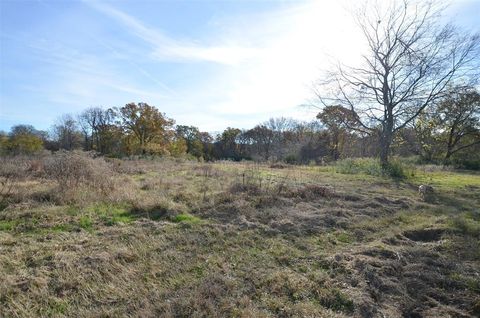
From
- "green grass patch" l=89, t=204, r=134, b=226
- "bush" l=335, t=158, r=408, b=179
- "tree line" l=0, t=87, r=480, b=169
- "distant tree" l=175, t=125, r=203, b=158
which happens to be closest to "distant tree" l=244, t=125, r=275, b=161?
"tree line" l=0, t=87, r=480, b=169

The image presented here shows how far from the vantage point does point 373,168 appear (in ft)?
62.8

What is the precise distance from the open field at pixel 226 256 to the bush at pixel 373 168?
9.27 m

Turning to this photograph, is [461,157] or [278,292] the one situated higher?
[461,157]

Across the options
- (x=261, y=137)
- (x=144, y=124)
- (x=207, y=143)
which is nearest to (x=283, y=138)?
(x=261, y=137)

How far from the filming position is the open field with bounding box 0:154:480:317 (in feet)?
12.4

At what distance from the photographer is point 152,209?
7445mm

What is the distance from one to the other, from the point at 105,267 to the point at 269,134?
198ft

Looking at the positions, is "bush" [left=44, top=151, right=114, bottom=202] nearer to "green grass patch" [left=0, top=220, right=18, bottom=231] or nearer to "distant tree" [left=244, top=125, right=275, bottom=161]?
"green grass patch" [left=0, top=220, right=18, bottom=231]

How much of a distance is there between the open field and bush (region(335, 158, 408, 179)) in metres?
9.27

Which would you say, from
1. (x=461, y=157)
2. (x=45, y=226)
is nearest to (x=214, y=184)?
(x=45, y=226)

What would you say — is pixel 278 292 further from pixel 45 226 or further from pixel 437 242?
pixel 45 226

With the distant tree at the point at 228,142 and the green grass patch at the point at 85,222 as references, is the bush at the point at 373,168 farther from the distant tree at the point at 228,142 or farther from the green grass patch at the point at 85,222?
the distant tree at the point at 228,142

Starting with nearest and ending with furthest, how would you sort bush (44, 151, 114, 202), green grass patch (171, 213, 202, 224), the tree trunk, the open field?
1. the open field
2. green grass patch (171, 213, 202, 224)
3. bush (44, 151, 114, 202)
4. the tree trunk

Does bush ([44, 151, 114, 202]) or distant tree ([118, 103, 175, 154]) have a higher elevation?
distant tree ([118, 103, 175, 154])
